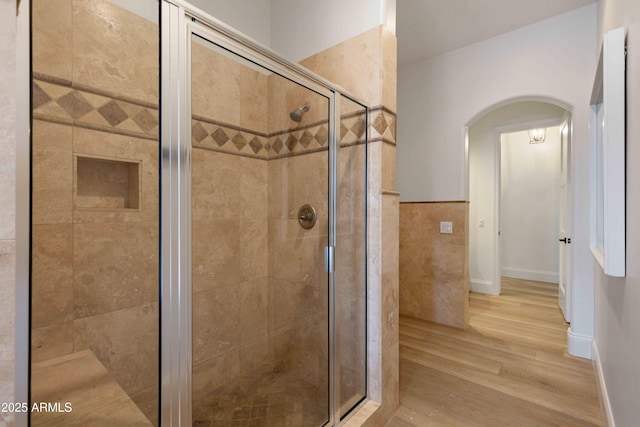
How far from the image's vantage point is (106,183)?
4.23ft

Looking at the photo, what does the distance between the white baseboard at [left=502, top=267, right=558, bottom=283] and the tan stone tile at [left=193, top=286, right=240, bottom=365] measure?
5.03 metres

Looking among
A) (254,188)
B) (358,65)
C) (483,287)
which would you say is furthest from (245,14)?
(483,287)

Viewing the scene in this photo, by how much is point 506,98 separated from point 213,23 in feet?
9.24

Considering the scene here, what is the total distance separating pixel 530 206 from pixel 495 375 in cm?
383

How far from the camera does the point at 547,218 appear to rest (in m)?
4.72

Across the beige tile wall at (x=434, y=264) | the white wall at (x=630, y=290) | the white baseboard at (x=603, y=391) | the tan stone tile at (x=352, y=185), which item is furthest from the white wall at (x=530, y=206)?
A: the tan stone tile at (x=352, y=185)

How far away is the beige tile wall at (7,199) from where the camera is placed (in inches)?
20.4

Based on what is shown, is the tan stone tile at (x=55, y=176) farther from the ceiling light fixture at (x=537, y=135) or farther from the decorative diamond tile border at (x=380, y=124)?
the ceiling light fixture at (x=537, y=135)

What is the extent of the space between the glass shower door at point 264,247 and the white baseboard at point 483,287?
3.34m

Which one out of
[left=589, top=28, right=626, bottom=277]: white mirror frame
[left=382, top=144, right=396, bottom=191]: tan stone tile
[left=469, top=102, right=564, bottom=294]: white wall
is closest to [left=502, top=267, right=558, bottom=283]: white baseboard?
[left=469, top=102, right=564, bottom=294]: white wall

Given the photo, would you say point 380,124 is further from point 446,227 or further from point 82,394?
point 446,227

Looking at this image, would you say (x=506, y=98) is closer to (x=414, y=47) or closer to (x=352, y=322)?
(x=414, y=47)

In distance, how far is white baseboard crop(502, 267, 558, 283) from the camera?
4.63 metres

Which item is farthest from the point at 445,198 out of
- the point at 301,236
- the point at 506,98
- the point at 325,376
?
the point at 325,376
